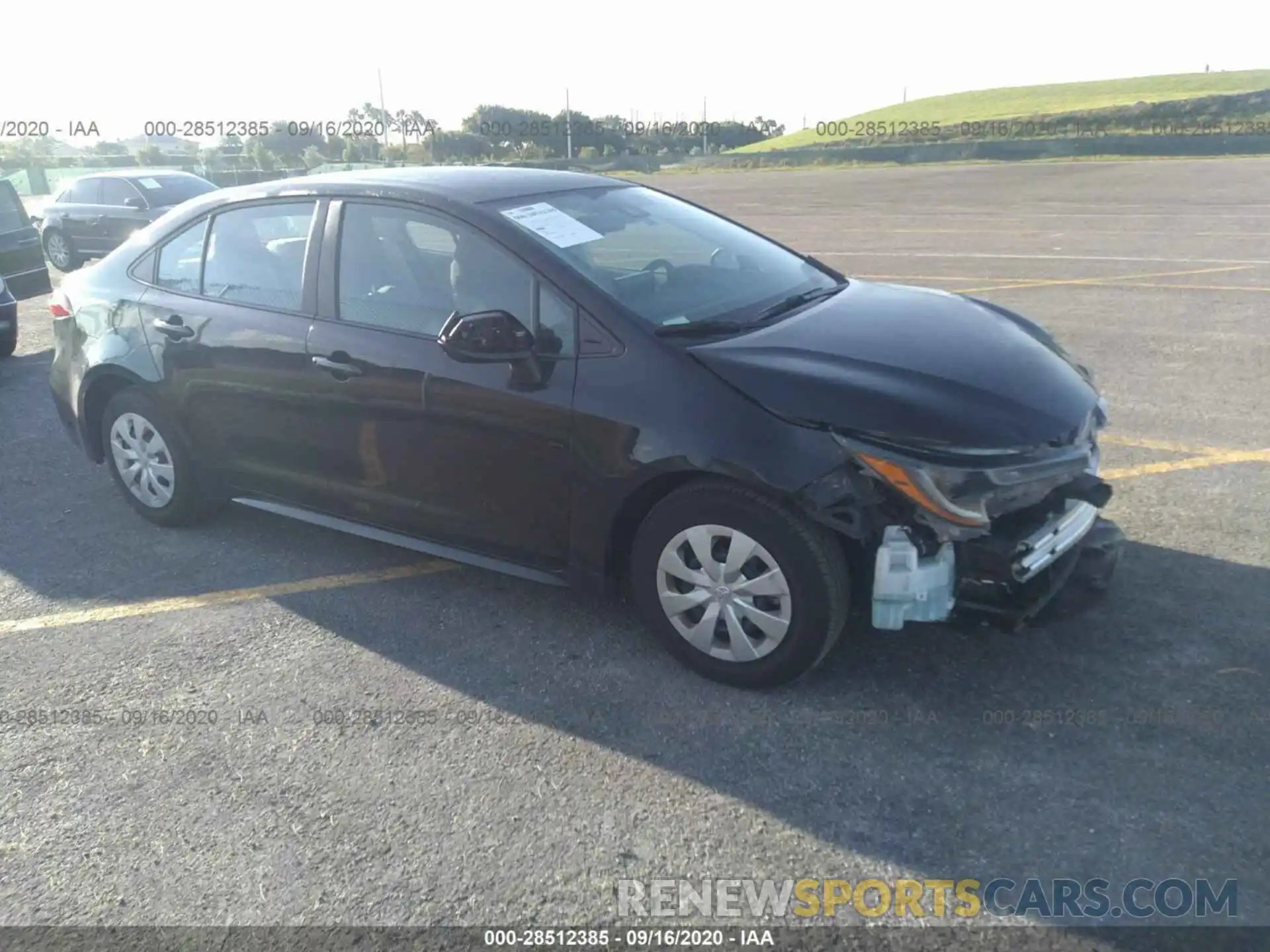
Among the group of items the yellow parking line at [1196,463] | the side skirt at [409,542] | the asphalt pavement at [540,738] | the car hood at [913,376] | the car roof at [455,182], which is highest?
the car roof at [455,182]

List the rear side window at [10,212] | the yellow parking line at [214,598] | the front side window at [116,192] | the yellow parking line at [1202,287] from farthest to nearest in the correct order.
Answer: the front side window at [116,192] < the rear side window at [10,212] < the yellow parking line at [1202,287] < the yellow parking line at [214,598]

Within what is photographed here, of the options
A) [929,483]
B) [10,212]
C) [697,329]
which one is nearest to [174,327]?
[697,329]

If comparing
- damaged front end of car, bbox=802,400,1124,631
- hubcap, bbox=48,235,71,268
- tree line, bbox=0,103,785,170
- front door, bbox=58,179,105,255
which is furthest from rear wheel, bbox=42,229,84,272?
damaged front end of car, bbox=802,400,1124,631

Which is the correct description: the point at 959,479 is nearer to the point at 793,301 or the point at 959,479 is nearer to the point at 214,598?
the point at 793,301

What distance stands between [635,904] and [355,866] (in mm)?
797

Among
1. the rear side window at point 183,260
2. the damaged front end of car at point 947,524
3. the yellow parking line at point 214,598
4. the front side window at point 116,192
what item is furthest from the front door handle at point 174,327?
the front side window at point 116,192

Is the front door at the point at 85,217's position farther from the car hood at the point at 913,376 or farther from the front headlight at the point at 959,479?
the front headlight at the point at 959,479

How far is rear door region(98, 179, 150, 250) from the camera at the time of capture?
50.2 ft

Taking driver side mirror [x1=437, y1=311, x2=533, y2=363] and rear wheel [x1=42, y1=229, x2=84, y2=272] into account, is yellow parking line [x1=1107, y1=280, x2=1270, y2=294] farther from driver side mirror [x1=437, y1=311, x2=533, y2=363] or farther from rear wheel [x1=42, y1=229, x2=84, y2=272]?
rear wheel [x1=42, y1=229, x2=84, y2=272]

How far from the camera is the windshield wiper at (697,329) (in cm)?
367

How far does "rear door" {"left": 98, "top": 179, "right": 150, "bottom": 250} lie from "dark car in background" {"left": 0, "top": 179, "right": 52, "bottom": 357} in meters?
3.76

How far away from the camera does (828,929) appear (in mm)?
2625

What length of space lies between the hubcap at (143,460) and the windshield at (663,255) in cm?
231

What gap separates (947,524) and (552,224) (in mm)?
1906
